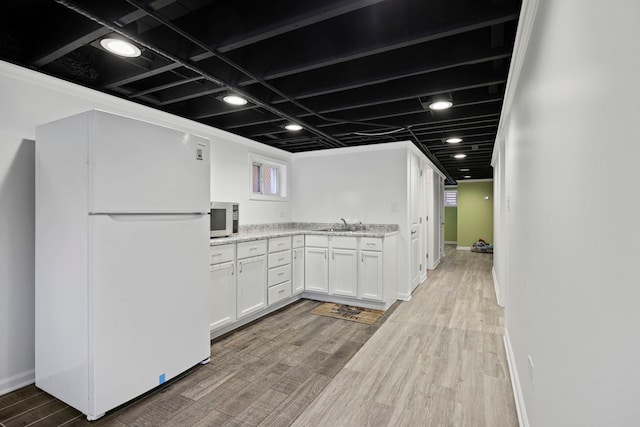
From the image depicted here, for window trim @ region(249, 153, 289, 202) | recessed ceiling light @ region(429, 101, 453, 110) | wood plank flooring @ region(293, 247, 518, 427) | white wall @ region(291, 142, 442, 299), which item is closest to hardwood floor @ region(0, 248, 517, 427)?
wood plank flooring @ region(293, 247, 518, 427)

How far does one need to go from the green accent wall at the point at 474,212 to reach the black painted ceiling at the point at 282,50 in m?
7.57

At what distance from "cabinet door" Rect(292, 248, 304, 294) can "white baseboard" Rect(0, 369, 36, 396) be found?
263 centimetres

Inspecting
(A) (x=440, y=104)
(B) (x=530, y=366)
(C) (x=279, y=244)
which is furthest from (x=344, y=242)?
(B) (x=530, y=366)

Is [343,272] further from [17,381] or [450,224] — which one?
[450,224]

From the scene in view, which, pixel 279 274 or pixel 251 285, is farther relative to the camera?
pixel 279 274

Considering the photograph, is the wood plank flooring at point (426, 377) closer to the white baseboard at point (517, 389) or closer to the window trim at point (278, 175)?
the white baseboard at point (517, 389)

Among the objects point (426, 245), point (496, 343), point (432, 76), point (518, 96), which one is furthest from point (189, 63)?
point (426, 245)

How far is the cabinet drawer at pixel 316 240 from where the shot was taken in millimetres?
4387

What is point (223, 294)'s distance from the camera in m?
3.18

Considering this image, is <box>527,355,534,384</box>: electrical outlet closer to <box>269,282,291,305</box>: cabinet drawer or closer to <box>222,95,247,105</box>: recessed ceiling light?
<box>269,282,291,305</box>: cabinet drawer

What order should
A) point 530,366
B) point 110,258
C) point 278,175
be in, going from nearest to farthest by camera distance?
point 530,366
point 110,258
point 278,175

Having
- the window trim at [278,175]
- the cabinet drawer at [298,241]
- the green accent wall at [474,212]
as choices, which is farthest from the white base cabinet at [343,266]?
the green accent wall at [474,212]

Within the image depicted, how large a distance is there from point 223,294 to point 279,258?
1.00m

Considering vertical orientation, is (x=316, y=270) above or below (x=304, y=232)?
below
